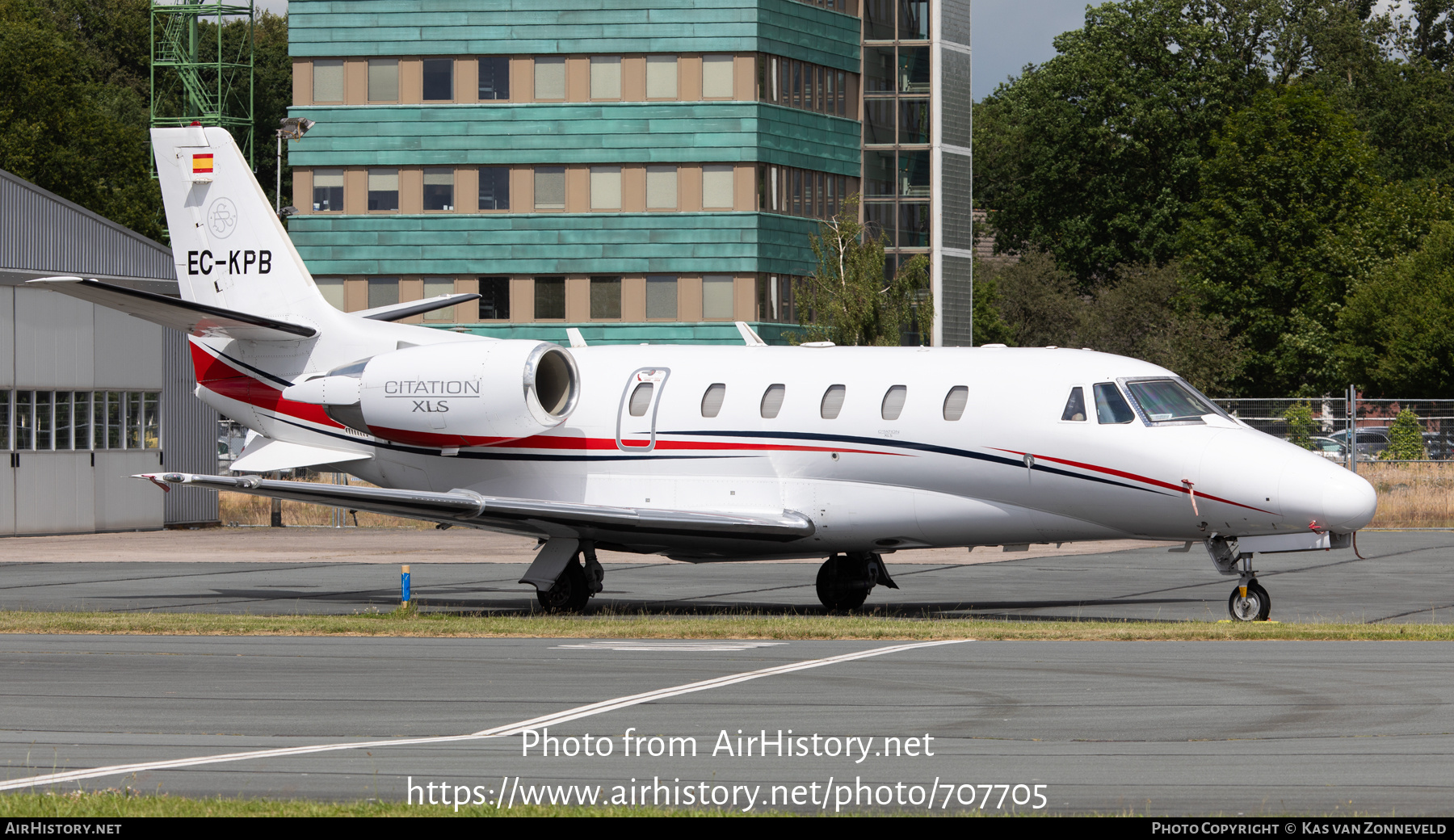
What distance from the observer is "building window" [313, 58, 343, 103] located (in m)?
63.1

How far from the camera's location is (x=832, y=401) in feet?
70.6

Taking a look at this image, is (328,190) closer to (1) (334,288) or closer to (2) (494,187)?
(1) (334,288)

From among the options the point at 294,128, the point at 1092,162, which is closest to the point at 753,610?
the point at 294,128

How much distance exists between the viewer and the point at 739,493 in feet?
71.7

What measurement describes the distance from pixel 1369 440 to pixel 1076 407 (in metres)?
28.0

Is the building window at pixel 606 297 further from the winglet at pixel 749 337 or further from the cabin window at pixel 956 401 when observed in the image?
the cabin window at pixel 956 401

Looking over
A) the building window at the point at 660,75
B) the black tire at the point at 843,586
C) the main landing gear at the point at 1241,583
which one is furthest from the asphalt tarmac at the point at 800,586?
the building window at the point at 660,75

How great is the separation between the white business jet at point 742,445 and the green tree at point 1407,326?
1580 inches

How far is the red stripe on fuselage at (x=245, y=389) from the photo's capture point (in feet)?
79.8

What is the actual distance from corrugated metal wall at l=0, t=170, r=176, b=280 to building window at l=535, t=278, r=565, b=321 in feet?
69.3

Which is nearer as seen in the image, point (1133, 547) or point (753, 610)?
point (753, 610)

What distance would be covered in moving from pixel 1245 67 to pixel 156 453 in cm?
6243

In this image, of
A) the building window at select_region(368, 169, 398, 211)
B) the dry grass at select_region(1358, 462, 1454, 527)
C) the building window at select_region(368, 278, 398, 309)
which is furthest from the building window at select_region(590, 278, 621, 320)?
the dry grass at select_region(1358, 462, 1454, 527)

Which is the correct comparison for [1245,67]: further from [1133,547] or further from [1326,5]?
[1133,547]
